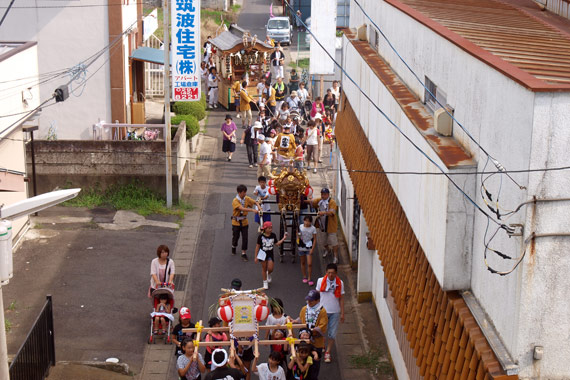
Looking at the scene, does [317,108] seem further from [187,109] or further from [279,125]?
[187,109]

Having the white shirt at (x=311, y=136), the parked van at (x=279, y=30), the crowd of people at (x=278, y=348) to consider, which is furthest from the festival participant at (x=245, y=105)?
the parked van at (x=279, y=30)

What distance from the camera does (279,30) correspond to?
156ft

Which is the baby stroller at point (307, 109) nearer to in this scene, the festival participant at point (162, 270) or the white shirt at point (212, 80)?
the white shirt at point (212, 80)

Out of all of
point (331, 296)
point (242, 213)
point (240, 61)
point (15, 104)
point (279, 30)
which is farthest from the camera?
point (279, 30)

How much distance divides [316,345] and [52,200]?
519 centimetres

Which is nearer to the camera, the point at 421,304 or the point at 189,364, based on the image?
the point at 421,304

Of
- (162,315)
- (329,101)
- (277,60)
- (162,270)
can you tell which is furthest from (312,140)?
(162,315)

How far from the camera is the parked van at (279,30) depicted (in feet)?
155

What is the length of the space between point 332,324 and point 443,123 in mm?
5563

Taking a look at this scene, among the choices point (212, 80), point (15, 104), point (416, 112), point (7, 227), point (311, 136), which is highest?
point (416, 112)

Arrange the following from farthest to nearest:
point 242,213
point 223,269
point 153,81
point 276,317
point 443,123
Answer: point 153,81
point 242,213
point 223,269
point 276,317
point 443,123

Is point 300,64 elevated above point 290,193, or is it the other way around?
point 300,64

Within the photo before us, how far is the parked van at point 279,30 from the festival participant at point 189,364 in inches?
1463

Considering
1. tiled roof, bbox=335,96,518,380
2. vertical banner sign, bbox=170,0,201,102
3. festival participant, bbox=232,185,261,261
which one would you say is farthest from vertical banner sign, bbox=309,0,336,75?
tiled roof, bbox=335,96,518,380
